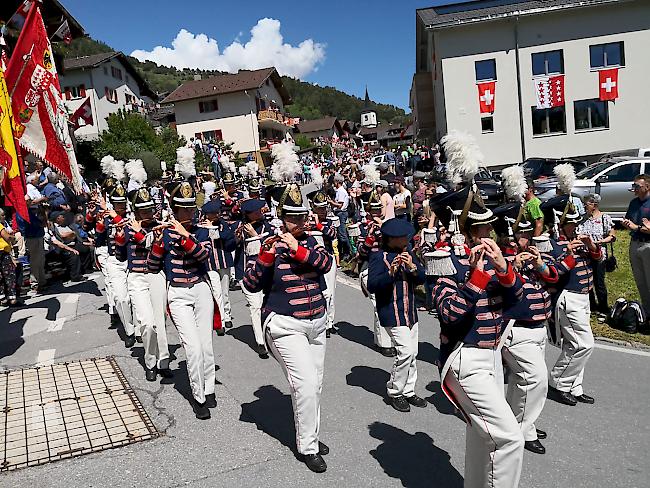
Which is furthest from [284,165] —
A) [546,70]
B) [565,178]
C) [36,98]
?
[546,70]

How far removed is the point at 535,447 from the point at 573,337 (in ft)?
4.66

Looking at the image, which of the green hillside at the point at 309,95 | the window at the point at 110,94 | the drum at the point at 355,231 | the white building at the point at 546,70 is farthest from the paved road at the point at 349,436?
the green hillside at the point at 309,95

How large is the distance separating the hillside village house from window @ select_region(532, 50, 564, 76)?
24921 mm

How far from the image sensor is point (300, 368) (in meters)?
4.44

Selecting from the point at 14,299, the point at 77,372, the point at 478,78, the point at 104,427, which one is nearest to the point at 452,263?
the point at 104,427

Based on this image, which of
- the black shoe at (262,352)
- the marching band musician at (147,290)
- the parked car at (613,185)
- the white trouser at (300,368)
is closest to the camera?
the white trouser at (300,368)

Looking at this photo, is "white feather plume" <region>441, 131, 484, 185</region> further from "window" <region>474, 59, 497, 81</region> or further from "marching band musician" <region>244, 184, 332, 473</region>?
"window" <region>474, 59, 497, 81</region>

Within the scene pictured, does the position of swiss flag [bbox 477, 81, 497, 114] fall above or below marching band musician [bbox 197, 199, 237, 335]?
above

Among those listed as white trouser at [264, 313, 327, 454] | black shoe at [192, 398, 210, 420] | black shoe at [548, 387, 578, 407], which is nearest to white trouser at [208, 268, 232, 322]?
black shoe at [192, 398, 210, 420]

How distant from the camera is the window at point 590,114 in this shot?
28.7 m

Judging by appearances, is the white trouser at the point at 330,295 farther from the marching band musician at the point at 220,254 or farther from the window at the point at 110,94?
the window at the point at 110,94

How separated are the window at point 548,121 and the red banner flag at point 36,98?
2595cm

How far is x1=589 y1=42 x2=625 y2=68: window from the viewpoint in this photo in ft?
92.4

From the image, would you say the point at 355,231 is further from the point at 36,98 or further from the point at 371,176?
the point at 36,98
